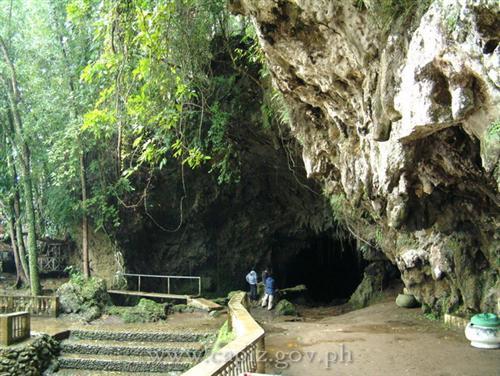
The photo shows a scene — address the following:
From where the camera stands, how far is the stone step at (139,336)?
1251cm

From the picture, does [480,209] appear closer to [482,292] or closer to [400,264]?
[482,292]

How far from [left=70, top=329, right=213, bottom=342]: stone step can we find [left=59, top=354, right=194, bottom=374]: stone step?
0.81 m

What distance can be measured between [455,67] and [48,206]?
1813 centimetres

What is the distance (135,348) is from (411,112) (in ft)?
33.1

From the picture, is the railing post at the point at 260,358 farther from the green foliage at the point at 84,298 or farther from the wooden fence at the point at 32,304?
the wooden fence at the point at 32,304

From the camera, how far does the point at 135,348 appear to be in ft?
39.6

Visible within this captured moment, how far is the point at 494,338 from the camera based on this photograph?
7.13 metres

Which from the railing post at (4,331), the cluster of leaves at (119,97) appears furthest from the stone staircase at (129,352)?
the cluster of leaves at (119,97)

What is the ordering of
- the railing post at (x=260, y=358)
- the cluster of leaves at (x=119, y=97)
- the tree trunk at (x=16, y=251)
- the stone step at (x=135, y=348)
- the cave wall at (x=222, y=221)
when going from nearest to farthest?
the railing post at (x=260, y=358), the cluster of leaves at (x=119, y=97), the stone step at (x=135, y=348), the cave wall at (x=222, y=221), the tree trunk at (x=16, y=251)

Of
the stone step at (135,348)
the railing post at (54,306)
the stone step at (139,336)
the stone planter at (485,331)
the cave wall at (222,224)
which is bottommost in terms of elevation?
the stone step at (135,348)

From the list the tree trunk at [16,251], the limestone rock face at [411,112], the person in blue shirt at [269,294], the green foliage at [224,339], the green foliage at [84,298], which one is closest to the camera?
the limestone rock face at [411,112]

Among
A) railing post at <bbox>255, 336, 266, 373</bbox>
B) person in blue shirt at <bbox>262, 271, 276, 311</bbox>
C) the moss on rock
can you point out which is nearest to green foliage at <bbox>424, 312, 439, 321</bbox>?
the moss on rock

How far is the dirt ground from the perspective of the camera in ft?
21.1

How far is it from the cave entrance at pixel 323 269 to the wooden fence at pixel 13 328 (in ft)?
38.0
